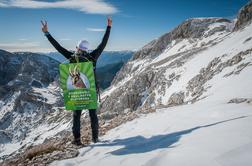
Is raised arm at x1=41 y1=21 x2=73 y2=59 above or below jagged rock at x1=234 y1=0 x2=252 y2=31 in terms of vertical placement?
below

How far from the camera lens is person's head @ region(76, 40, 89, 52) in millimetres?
8172

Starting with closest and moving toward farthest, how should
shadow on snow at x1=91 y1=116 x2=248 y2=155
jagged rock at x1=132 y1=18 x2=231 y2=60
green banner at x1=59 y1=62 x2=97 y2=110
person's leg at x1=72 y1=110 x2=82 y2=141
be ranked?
shadow on snow at x1=91 y1=116 x2=248 y2=155 → green banner at x1=59 y1=62 x2=97 y2=110 → person's leg at x1=72 y1=110 x2=82 y2=141 → jagged rock at x1=132 y1=18 x2=231 y2=60

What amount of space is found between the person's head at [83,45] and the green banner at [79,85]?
458mm

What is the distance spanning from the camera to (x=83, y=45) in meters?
8.22

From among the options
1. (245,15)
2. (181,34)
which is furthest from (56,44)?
(181,34)

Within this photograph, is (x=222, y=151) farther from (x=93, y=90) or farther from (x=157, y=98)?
(x=157, y=98)

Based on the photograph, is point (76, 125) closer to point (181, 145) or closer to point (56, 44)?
point (56, 44)

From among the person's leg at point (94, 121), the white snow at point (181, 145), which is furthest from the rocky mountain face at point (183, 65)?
the person's leg at point (94, 121)

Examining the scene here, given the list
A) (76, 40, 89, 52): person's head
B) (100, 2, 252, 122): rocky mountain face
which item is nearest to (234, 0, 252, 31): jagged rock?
(100, 2, 252, 122): rocky mountain face

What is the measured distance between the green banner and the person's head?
0.46m

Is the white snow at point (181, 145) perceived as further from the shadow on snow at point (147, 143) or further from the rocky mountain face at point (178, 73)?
the rocky mountain face at point (178, 73)

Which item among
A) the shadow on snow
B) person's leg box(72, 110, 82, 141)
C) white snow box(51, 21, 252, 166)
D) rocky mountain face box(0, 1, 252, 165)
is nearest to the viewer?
white snow box(51, 21, 252, 166)

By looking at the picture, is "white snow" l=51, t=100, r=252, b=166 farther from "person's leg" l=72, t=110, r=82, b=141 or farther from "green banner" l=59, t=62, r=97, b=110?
"green banner" l=59, t=62, r=97, b=110

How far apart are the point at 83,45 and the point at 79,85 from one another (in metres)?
1.15
